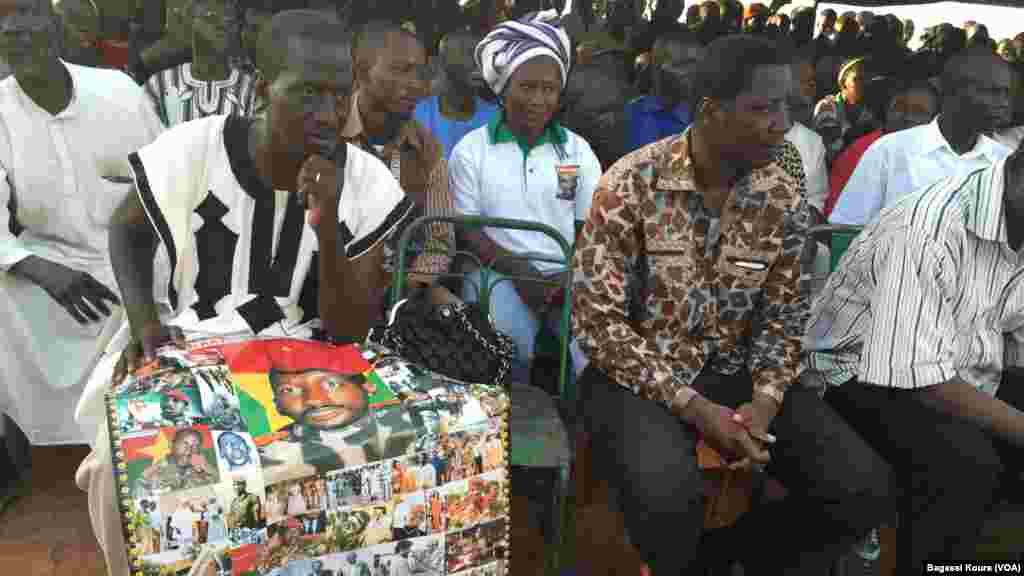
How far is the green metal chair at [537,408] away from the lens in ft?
8.29

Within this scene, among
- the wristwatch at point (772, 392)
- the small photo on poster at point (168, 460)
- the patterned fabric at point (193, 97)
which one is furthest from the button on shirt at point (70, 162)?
the wristwatch at point (772, 392)

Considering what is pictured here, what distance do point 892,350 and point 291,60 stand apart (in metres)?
1.87

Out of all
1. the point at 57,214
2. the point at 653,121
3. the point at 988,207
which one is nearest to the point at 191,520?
the point at 57,214

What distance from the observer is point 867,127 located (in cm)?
617

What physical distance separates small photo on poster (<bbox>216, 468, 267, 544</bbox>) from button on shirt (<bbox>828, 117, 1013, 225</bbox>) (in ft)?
9.52

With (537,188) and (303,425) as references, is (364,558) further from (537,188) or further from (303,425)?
(537,188)

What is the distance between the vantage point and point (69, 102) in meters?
3.34

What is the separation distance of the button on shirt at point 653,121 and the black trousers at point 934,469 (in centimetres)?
242

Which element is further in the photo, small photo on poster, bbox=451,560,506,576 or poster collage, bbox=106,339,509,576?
small photo on poster, bbox=451,560,506,576

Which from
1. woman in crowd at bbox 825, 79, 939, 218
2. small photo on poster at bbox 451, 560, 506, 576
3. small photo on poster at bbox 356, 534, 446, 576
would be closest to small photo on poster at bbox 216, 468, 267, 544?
small photo on poster at bbox 356, 534, 446, 576

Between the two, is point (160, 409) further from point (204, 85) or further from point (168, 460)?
point (204, 85)

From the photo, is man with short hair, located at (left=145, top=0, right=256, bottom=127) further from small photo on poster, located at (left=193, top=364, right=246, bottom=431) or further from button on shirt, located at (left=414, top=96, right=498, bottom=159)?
small photo on poster, located at (left=193, top=364, right=246, bottom=431)

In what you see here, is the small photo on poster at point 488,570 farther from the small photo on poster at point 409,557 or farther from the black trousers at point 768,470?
the black trousers at point 768,470

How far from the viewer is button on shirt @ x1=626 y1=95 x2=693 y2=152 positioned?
4.95 metres
